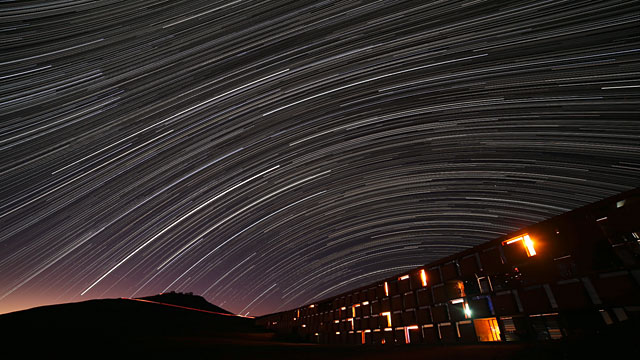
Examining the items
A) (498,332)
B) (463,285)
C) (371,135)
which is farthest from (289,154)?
(498,332)

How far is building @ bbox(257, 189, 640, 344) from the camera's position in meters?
3.17

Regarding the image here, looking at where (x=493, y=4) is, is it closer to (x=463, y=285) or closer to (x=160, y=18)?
(x=463, y=285)

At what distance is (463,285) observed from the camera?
5098 millimetres

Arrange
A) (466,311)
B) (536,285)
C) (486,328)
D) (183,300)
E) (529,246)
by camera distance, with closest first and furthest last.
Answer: (536,285)
(529,246)
(486,328)
(466,311)
(183,300)

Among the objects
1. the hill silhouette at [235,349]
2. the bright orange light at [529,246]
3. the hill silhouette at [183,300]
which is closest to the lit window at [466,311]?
the hill silhouette at [235,349]

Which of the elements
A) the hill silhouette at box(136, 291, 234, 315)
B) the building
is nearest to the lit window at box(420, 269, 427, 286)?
the building

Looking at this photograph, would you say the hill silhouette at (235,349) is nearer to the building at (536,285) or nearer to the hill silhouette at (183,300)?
the building at (536,285)

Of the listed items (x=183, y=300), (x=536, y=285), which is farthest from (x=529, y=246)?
(x=183, y=300)

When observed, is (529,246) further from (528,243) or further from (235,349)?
(235,349)

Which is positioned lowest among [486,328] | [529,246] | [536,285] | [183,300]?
[486,328]

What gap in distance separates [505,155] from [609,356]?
32.8 feet

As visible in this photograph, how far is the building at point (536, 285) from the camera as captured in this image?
10.4 feet

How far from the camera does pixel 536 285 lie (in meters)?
3.87

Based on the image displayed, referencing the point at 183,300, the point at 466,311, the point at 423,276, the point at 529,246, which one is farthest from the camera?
→ the point at 183,300
